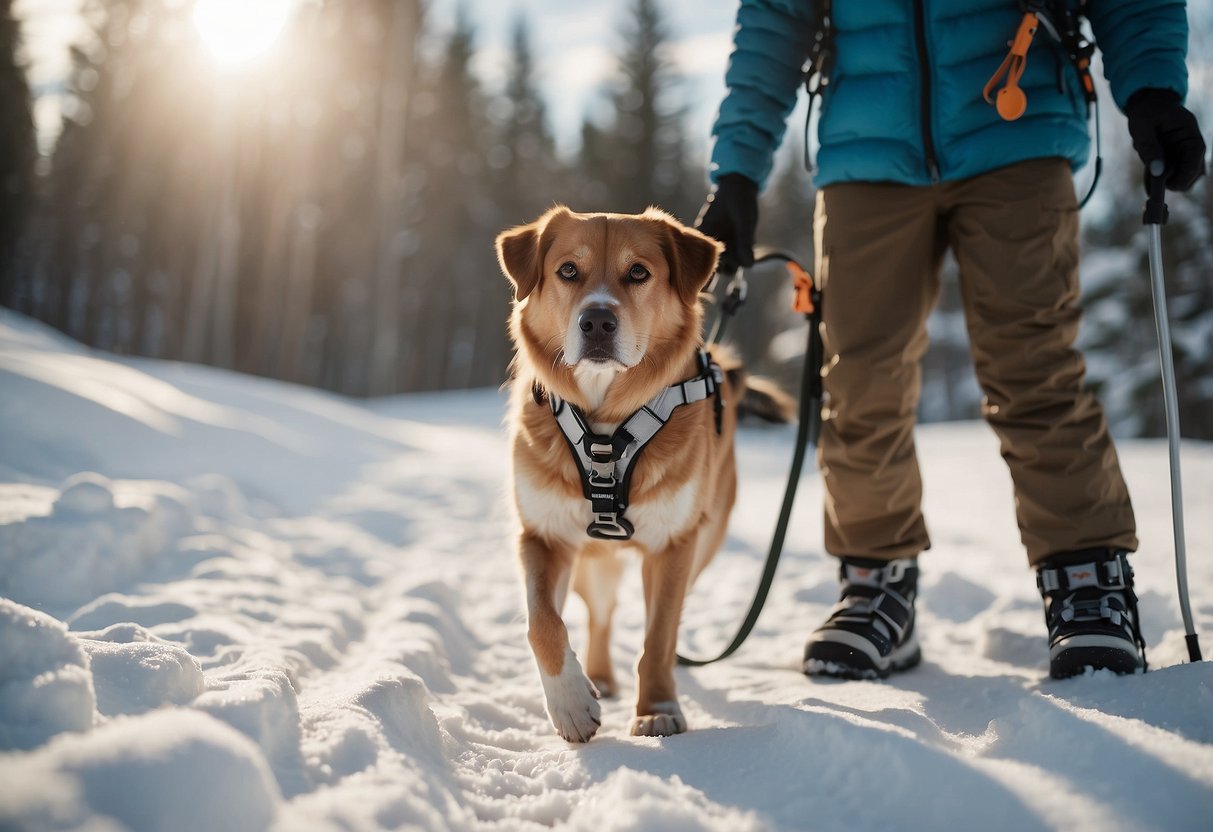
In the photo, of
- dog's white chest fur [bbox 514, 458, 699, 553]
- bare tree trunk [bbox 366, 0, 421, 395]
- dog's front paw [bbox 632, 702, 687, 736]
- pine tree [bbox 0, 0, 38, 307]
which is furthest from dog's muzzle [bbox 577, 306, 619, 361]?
pine tree [bbox 0, 0, 38, 307]

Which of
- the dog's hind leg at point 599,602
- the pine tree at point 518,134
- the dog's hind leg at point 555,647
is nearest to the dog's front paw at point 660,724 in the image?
the dog's hind leg at point 555,647

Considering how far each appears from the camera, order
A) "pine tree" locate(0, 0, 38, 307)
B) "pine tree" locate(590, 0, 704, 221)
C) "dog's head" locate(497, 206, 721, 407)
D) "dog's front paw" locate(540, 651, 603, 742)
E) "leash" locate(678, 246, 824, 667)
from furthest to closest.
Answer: "pine tree" locate(0, 0, 38, 307) < "pine tree" locate(590, 0, 704, 221) < "leash" locate(678, 246, 824, 667) < "dog's head" locate(497, 206, 721, 407) < "dog's front paw" locate(540, 651, 603, 742)

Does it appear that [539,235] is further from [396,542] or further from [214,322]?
[214,322]

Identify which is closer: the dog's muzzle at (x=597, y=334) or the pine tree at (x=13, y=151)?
the dog's muzzle at (x=597, y=334)

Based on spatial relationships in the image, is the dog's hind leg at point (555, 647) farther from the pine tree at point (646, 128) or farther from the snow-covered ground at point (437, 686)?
the pine tree at point (646, 128)

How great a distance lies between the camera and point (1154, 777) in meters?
1.27

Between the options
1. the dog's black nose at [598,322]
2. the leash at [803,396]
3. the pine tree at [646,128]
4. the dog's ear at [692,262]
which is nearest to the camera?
the dog's black nose at [598,322]

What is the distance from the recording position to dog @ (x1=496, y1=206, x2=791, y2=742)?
2178 mm

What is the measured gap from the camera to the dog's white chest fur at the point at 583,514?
2.23 metres

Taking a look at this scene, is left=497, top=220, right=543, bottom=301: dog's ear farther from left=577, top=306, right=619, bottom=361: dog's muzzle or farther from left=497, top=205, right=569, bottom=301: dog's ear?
left=577, top=306, right=619, bottom=361: dog's muzzle

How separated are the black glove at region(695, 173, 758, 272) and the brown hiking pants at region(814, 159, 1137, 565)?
25cm

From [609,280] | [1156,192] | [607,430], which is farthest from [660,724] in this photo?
[1156,192]

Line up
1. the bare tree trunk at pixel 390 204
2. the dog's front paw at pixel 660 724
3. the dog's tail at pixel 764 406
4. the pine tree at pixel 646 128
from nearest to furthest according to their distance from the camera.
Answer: the dog's front paw at pixel 660 724 → the dog's tail at pixel 764 406 → the bare tree trunk at pixel 390 204 → the pine tree at pixel 646 128

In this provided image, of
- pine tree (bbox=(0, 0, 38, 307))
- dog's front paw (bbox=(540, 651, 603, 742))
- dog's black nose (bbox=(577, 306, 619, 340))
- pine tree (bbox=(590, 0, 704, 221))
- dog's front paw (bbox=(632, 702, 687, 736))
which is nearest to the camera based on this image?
dog's front paw (bbox=(540, 651, 603, 742))
